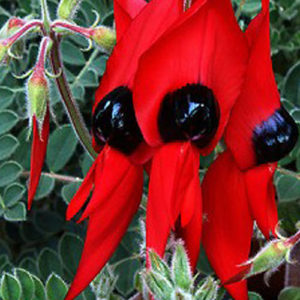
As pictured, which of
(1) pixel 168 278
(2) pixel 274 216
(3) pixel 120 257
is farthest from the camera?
(3) pixel 120 257

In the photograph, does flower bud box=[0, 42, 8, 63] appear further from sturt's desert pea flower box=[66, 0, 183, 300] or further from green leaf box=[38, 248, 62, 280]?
green leaf box=[38, 248, 62, 280]

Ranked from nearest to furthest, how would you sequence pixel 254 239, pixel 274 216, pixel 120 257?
pixel 274 216 → pixel 254 239 → pixel 120 257

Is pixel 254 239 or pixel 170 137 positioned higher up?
pixel 170 137

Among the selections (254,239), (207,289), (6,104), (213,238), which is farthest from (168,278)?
(6,104)

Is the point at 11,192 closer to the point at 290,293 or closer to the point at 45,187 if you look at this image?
the point at 45,187

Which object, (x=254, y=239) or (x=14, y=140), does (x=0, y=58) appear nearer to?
(x=14, y=140)

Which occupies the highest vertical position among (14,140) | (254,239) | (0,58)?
(0,58)

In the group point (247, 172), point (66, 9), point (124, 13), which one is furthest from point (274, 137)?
point (66, 9)

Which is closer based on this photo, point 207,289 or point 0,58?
point 207,289
